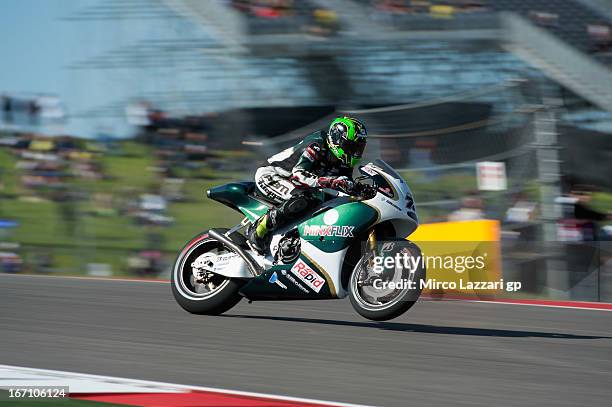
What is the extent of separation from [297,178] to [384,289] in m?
1.06

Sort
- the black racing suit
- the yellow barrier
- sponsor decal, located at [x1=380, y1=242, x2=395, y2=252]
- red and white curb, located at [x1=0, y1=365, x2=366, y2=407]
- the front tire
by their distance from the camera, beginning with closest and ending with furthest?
red and white curb, located at [x1=0, y1=365, x2=366, y2=407] < sponsor decal, located at [x1=380, y1=242, x2=395, y2=252] < the black racing suit < the front tire < the yellow barrier

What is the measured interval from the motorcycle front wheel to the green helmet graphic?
767 millimetres

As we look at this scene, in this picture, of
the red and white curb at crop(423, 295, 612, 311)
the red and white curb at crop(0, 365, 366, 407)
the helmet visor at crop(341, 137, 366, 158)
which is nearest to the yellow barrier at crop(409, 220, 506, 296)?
the red and white curb at crop(423, 295, 612, 311)

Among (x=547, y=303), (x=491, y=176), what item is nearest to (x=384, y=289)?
(x=547, y=303)

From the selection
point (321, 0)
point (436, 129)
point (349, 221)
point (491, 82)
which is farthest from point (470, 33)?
point (349, 221)

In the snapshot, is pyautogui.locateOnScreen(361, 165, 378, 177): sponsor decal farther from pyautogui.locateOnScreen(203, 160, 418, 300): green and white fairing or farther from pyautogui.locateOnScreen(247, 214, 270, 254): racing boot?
pyautogui.locateOnScreen(247, 214, 270, 254): racing boot

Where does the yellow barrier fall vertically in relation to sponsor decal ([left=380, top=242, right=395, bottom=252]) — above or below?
above

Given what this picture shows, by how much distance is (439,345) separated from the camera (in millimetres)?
6137

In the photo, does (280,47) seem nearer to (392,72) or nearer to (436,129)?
(392,72)

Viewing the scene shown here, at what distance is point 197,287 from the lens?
736 centimetres

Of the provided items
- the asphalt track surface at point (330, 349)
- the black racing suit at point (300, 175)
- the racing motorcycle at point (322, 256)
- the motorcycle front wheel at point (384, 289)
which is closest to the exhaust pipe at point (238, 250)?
the racing motorcycle at point (322, 256)

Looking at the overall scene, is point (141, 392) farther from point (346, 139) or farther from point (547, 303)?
point (547, 303)

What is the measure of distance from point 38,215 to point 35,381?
9.46 m

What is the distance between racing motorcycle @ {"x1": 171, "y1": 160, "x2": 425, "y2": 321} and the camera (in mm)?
6535
